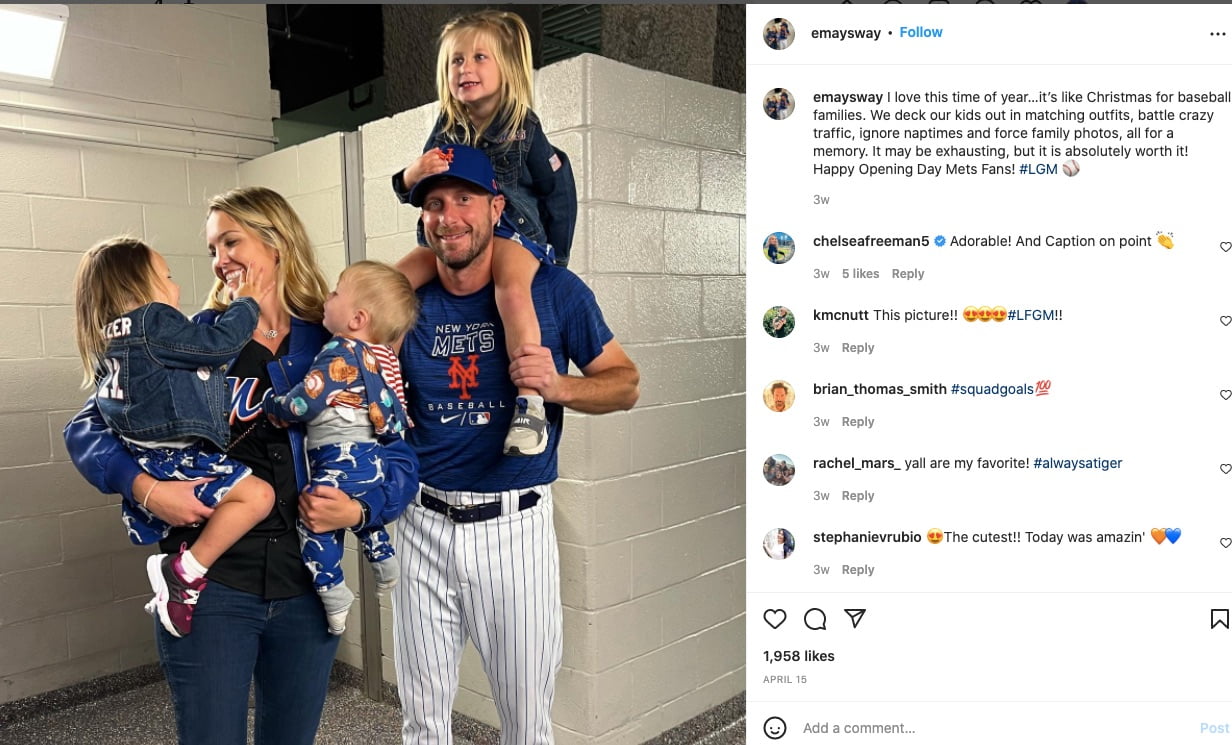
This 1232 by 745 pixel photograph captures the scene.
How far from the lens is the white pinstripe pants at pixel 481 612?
4.13 feet

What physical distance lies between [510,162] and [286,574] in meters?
0.69

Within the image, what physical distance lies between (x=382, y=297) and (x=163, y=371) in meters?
0.29

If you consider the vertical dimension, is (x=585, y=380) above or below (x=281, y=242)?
below
